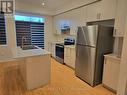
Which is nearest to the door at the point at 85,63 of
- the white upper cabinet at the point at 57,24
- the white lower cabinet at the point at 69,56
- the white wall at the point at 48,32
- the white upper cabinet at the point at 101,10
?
the white lower cabinet at the point at 69,56

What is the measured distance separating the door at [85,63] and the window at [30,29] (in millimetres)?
3004

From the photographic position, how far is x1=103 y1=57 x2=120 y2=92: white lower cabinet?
2.35 meters

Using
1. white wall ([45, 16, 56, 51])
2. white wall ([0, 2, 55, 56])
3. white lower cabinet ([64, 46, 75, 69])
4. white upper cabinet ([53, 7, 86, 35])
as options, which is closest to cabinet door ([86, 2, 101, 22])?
white upper cabinet ([53, 7, 86, 35])

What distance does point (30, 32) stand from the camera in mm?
5496

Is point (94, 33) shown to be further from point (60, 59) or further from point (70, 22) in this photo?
point (60, 59)

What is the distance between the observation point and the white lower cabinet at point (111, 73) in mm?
2353

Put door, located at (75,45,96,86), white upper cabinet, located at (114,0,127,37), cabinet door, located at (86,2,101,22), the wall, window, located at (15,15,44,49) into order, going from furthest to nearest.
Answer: window, located at (15,15,44,49) → cabinet door, located at (86,2,101,22) → door, located at (75,45,96,86) → white upper cabinet, located at (114,0,127,37) → the wall

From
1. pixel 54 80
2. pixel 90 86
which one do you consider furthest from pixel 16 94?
pixel 90 86

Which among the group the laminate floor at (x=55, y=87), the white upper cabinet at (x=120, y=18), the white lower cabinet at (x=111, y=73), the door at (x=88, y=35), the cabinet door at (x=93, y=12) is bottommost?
the laminate floor at (x=55, y=87)

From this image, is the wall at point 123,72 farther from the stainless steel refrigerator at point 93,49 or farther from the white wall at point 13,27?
the white wall at point 13,27

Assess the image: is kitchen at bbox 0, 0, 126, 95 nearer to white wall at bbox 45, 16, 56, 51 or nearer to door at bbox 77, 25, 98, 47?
white wall at bbox 45, 16, 56, 51

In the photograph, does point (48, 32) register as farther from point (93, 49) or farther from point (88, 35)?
point (93, 49)

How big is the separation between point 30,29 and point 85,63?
3761mm

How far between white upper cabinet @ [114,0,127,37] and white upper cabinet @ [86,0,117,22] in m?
0.24
